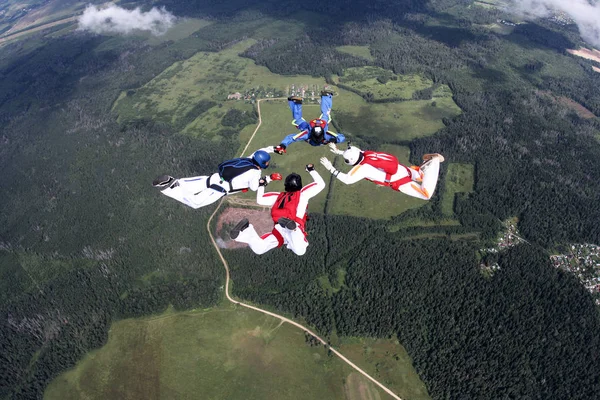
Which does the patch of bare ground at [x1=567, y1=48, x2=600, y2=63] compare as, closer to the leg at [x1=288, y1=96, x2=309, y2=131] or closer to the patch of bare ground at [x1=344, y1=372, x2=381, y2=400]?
the patch of bare ground at [x1=344, y1=372, x2=381, y2=400]

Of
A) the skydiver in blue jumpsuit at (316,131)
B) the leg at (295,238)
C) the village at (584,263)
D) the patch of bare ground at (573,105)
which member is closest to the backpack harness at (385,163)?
the skydiver in blue jumpsuit at (316,131)

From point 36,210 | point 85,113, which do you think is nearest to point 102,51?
point 85,113

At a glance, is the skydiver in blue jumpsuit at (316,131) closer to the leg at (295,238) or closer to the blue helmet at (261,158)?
the blue helmet at (261,158)

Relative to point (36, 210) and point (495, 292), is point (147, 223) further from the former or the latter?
point (495, 292)

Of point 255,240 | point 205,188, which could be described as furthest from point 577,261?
point 205,188

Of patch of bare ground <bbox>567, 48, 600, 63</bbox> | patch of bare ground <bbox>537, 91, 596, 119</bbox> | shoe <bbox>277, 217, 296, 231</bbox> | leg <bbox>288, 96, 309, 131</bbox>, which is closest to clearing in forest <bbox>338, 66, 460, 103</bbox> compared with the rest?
patch of bare ground <bbox>537, 91, 596, 119</bbox>

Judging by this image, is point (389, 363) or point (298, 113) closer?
point (298, 113)

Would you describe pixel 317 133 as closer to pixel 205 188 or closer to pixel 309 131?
pixel 309 131
